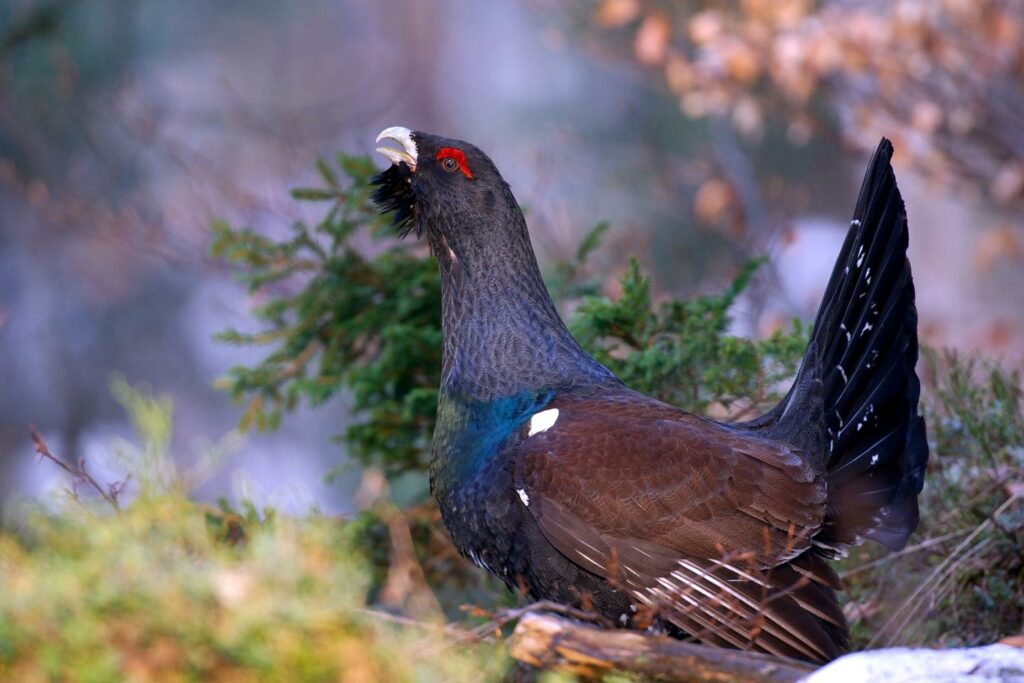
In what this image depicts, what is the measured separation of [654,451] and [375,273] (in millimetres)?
2015

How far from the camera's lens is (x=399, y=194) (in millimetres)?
3764

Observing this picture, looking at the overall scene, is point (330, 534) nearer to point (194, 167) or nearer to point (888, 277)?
point (888, 277)

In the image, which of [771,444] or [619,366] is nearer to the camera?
[771,444]

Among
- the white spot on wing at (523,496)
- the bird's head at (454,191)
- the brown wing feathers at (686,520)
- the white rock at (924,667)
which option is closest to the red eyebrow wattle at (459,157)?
the bird's head at (454,191)

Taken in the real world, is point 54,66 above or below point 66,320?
above

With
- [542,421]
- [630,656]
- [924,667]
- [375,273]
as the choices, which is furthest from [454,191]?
[924,667]

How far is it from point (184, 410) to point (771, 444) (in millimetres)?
7825

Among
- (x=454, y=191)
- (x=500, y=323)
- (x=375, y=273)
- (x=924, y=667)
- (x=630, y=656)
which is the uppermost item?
(x=375, y=273)

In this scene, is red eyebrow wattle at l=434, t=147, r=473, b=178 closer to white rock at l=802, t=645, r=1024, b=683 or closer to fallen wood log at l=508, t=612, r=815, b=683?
fallen wood log at l=508, t=612, r=815, b=683

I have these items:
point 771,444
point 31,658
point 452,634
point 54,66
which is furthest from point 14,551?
point 54,66

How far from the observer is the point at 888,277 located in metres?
3.47

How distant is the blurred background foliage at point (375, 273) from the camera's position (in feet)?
6.45

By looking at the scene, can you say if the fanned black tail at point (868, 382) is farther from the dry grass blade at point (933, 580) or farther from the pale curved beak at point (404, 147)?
the pale curved beak at point (404, 147)

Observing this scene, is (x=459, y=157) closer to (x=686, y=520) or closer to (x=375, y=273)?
(x=375, y=273)
